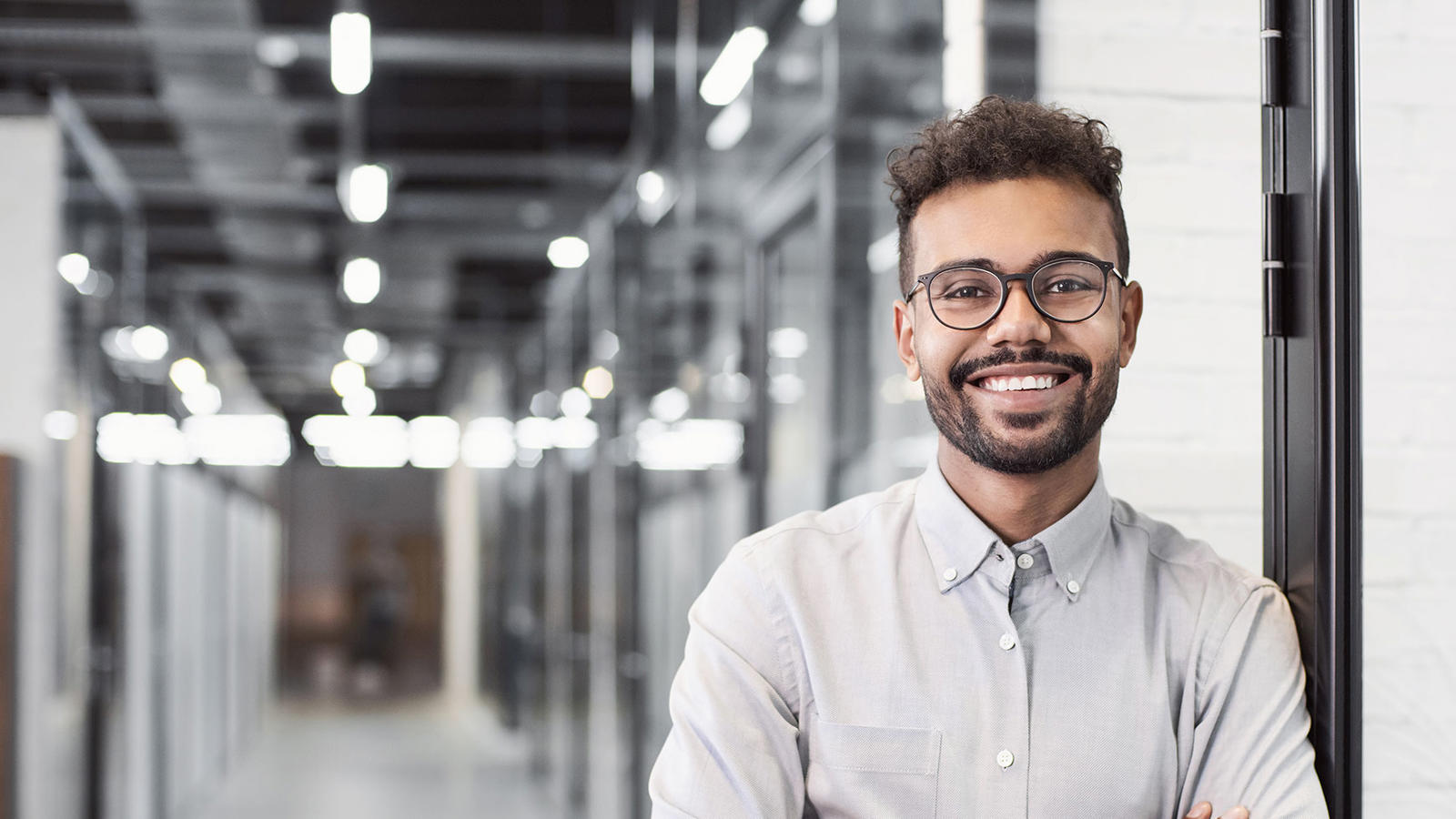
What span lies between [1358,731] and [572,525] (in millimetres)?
7821

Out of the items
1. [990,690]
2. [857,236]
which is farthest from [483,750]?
[990,690]

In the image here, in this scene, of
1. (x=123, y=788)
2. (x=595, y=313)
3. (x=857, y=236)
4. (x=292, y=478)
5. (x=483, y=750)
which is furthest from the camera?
(x=292, y=478)

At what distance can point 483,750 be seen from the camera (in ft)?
40.8

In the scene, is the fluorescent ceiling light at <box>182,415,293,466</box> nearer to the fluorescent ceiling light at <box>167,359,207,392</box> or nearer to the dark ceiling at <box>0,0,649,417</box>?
the fluorescent ceiling light at <box>167,359,207,392</box>

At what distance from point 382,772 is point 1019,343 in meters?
10.0

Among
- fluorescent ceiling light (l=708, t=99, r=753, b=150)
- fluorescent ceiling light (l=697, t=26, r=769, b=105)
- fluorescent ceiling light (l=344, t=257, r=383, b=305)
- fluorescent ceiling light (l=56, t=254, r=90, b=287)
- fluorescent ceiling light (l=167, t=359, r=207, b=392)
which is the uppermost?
fluorescent ceiling light (l=344, t=257, r=383, b=305)

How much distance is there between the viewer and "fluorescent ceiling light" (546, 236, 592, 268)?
941cm

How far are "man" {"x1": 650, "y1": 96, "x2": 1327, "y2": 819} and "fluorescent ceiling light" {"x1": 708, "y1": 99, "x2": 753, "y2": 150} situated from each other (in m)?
2.79

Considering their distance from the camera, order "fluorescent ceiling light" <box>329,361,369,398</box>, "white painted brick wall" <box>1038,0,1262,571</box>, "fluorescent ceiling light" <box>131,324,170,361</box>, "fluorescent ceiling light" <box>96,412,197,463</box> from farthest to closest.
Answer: "fluorescent ceiling light" <box>329,361,369,398</box>
"fluorescent ceiling light" <box>131,324,170,361</box>
"fluorescent ceiling light" <box>96,412,197,463</box>
"white painted brick wall" <box>1038,0,1262,571</box>

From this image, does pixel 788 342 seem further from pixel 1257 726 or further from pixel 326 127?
pixel 326 127

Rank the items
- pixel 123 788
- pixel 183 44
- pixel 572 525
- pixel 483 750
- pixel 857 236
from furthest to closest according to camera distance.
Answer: pixel 483 750, pixel 572 525, pixel 123 788, pixel 183 44, pixel 857 236

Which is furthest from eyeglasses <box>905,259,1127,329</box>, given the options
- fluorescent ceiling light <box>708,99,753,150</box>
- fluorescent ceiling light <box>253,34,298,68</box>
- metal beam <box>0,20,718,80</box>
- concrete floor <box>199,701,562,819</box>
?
concrete floor <box>199,701,562,819</box>

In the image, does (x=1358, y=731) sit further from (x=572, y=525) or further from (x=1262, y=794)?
(x=572, y=525)

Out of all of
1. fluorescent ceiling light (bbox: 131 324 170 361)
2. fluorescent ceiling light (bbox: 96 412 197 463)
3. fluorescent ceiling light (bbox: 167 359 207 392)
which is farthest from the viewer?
fluorescent ceiling light (bbox: 167 359 207 392)
